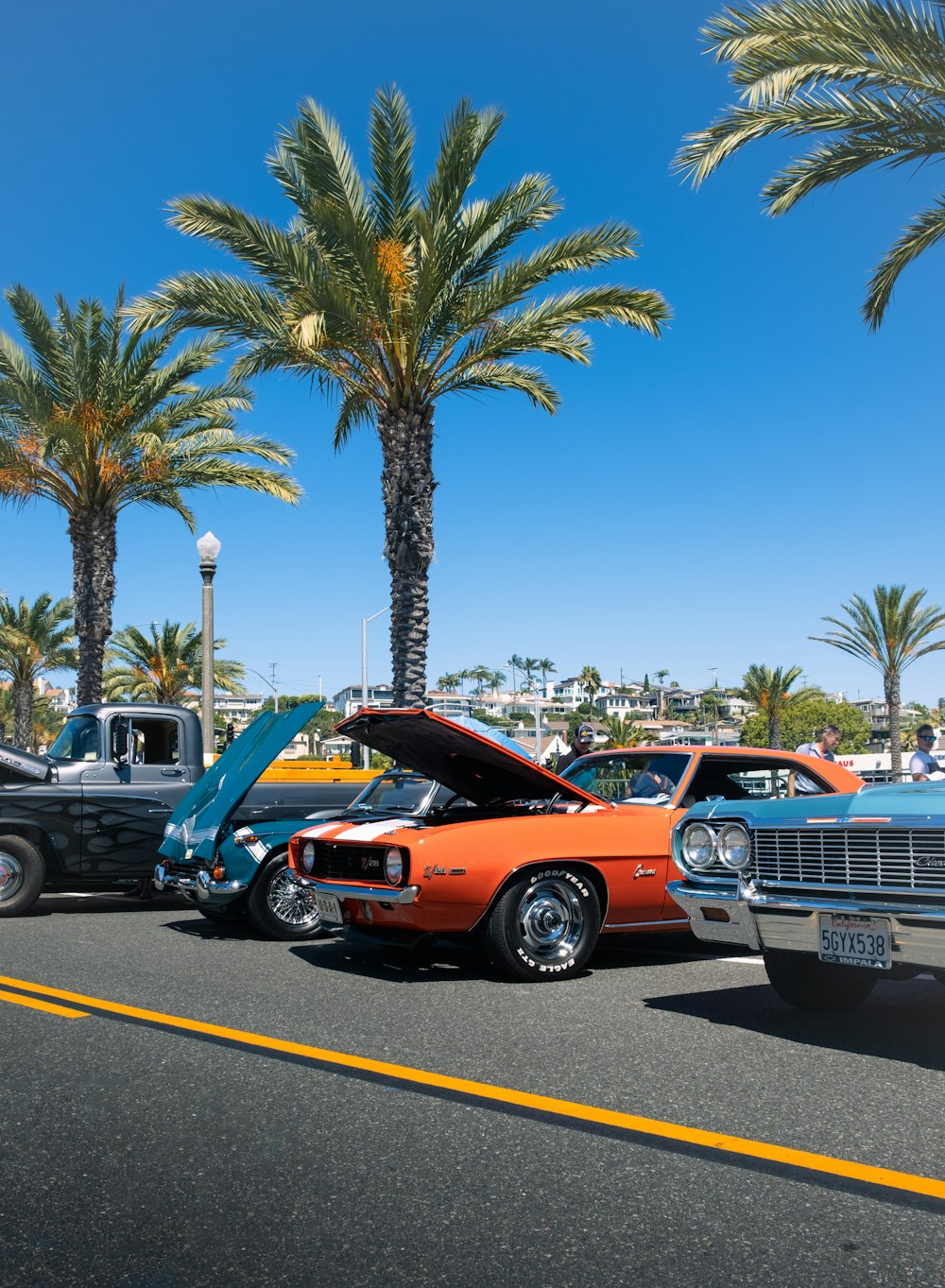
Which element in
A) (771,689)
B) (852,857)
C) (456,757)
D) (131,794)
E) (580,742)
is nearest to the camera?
(852,857)

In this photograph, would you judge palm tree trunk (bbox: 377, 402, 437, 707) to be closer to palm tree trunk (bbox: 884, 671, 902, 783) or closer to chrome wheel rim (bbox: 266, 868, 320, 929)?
chrome wheel rim (bbox: 266, 868, 320, 929)

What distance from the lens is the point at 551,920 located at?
7383 millimetres

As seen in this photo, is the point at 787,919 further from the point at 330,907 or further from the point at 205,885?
the point at 205,885

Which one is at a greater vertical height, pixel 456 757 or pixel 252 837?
pixel 456 757

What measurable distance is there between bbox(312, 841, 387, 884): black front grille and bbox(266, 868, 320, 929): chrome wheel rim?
1316 mm

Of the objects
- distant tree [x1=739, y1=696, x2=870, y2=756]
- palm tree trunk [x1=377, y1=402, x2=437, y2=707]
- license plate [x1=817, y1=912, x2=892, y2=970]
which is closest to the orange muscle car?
license plate [x1=817, y1=912, x2=892, y2=970]

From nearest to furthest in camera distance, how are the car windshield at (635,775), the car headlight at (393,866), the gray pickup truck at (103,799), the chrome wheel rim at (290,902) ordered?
the car headlight at (393,866), the car windshield at (635,775), the chrome wheel rim at (290,902), the gray pickup truck at (103,799)

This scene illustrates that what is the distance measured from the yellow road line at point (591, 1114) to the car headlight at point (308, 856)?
1.76m

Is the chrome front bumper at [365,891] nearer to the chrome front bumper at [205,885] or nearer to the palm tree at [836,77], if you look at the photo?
the chrome front bumper at [205,885]

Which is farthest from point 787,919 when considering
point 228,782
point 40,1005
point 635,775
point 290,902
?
point 228,782

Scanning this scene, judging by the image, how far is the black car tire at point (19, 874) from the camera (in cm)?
1071

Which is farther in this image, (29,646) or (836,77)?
(29,646)

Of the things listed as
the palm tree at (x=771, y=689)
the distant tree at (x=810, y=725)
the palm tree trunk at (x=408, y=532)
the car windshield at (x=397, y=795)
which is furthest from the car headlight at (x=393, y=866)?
the distant tree at (x=810, y=725)

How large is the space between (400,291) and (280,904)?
32.0 feet
